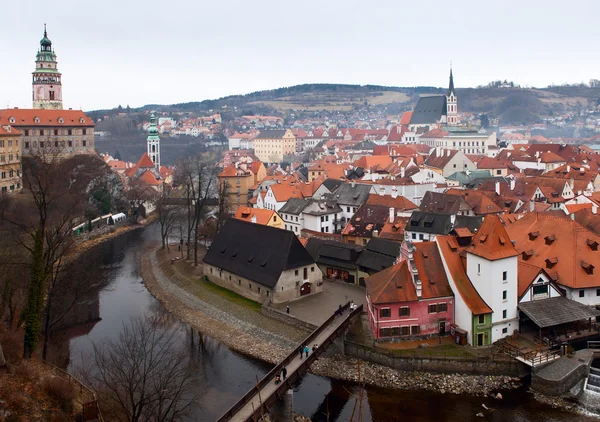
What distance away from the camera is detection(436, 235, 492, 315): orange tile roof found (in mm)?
27000

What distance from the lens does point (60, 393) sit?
18453 mm

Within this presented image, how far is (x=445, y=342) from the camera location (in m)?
27.6

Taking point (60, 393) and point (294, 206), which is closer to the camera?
point (60, 393)

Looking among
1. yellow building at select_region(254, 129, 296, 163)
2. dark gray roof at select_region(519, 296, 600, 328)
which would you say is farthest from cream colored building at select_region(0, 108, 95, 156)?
yellow building at select_region(254, 129, 296, 163)

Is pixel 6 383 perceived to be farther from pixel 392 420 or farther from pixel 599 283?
pixel 599 283

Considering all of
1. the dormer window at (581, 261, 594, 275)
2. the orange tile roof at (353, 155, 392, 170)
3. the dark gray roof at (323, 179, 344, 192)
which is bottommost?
the dormer window at (581, 261, 594, 275)

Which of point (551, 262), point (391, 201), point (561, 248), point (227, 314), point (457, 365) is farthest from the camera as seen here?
point (391, 201)

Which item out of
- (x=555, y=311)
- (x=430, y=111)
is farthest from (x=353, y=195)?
(x=430, y=111)

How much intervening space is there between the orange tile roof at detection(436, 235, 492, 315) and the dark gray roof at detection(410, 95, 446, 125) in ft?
353

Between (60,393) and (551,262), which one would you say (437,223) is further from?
(60,393)

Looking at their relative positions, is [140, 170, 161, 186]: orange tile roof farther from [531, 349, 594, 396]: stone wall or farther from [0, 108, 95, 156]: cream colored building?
[531, 349, 594, 396]: stone wall

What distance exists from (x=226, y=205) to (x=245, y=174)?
32.5 ft

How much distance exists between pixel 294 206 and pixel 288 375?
28054 mm

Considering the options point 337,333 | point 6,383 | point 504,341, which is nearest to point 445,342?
point 504,341
